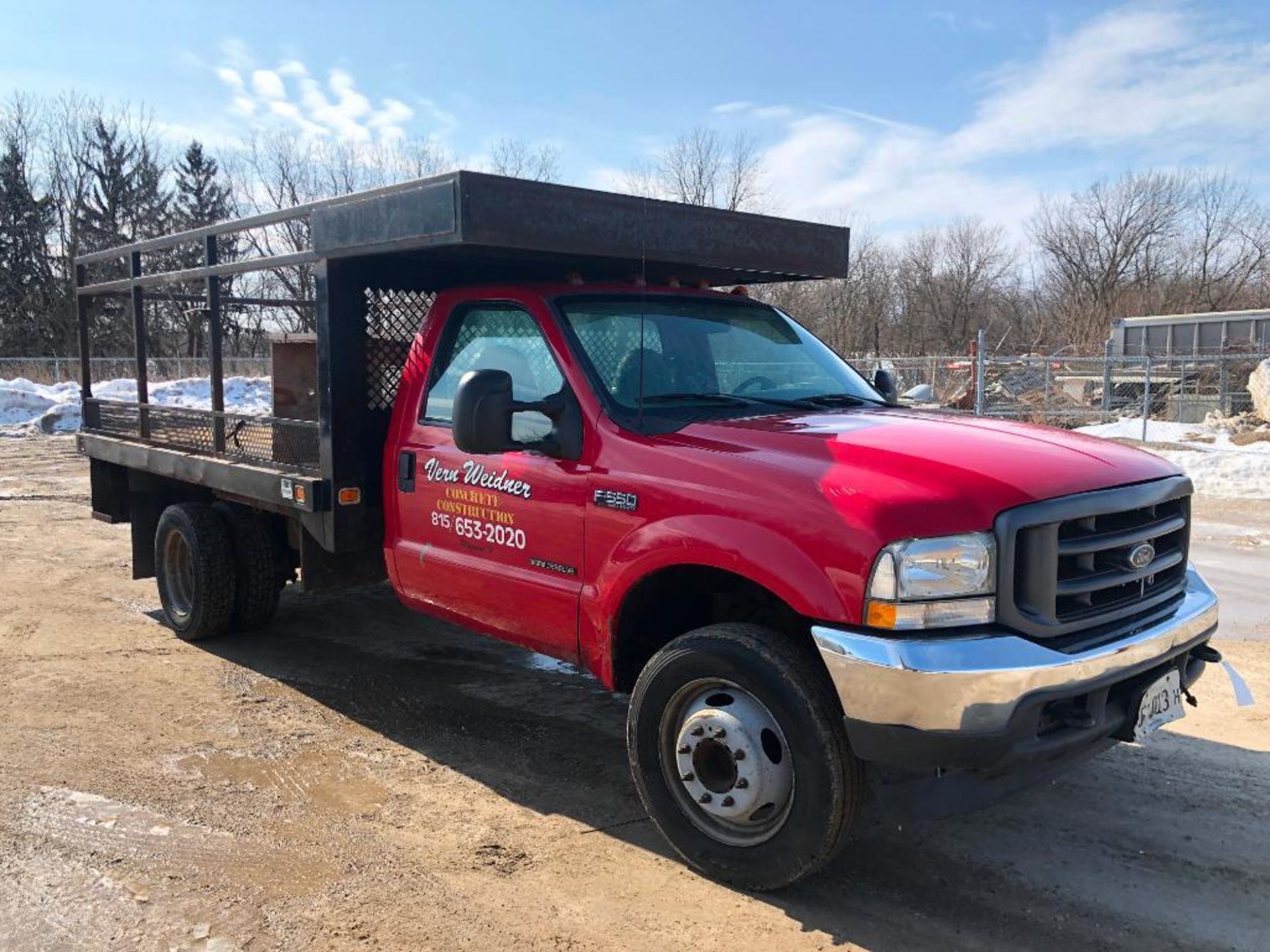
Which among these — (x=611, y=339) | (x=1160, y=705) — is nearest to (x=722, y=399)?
(x=611, y=339)

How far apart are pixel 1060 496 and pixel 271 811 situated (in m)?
3.15

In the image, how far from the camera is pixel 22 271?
44.9 meters

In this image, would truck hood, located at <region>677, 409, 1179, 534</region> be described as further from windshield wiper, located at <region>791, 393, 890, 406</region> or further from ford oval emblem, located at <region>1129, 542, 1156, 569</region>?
windshield wiper, located at <region>791, 393, 890, 406</region>

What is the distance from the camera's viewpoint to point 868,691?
277 centimetres

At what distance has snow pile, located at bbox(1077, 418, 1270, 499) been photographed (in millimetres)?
11977

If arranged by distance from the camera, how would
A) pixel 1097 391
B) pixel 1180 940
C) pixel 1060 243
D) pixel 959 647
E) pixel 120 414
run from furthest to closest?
pixel 1060 243, pixel 1097 391, pixel 120 414, pixel 1180 940, pixel 959 647

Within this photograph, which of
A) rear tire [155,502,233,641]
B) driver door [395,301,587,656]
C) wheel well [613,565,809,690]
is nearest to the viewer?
wheel well [613,565,809,690]

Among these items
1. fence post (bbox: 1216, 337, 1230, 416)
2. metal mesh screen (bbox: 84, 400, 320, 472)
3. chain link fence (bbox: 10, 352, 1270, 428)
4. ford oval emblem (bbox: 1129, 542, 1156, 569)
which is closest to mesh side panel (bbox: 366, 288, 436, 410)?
metal mesh screen (bbox: 84, 400, 320, 472)

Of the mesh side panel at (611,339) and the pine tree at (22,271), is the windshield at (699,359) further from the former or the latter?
the pine tree at (22,271)

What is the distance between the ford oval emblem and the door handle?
3032 millimetres

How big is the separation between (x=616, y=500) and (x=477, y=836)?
1.38m

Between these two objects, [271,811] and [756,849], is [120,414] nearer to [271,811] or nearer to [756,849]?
[271,811]

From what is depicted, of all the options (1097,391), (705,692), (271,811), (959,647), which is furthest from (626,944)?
(1097,391)

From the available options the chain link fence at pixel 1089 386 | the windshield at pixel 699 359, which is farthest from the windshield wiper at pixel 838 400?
the chain link fence at pixel 1089 386
